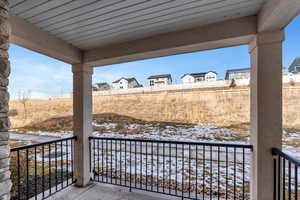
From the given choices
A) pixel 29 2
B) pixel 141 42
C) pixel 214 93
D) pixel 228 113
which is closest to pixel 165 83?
pixel 214 93

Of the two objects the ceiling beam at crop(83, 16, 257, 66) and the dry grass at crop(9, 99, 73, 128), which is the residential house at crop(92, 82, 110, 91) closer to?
the dry grass at crop(9, 99, 73, 128)

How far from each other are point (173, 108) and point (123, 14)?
381cm

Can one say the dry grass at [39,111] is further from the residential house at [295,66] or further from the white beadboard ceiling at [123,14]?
the residential house at [295,66]

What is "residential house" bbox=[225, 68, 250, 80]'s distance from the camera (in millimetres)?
3894

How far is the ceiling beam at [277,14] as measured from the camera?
108 centimetres

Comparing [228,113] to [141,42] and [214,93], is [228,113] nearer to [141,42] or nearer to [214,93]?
[214,93]

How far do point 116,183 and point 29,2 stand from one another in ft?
8.96

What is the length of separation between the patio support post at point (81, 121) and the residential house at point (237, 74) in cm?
399

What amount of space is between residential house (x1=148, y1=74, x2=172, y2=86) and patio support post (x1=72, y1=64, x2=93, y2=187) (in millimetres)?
3202

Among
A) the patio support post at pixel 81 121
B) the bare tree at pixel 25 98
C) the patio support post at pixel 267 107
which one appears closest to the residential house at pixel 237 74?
the patio support post at pixel 267 107

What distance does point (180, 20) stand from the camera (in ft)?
5.32

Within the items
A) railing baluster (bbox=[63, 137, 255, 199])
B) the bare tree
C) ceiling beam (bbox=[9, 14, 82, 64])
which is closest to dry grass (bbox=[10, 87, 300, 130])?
the bare tree

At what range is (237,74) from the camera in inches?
163

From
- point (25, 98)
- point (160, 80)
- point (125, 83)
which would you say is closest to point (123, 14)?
point (160, 80)
